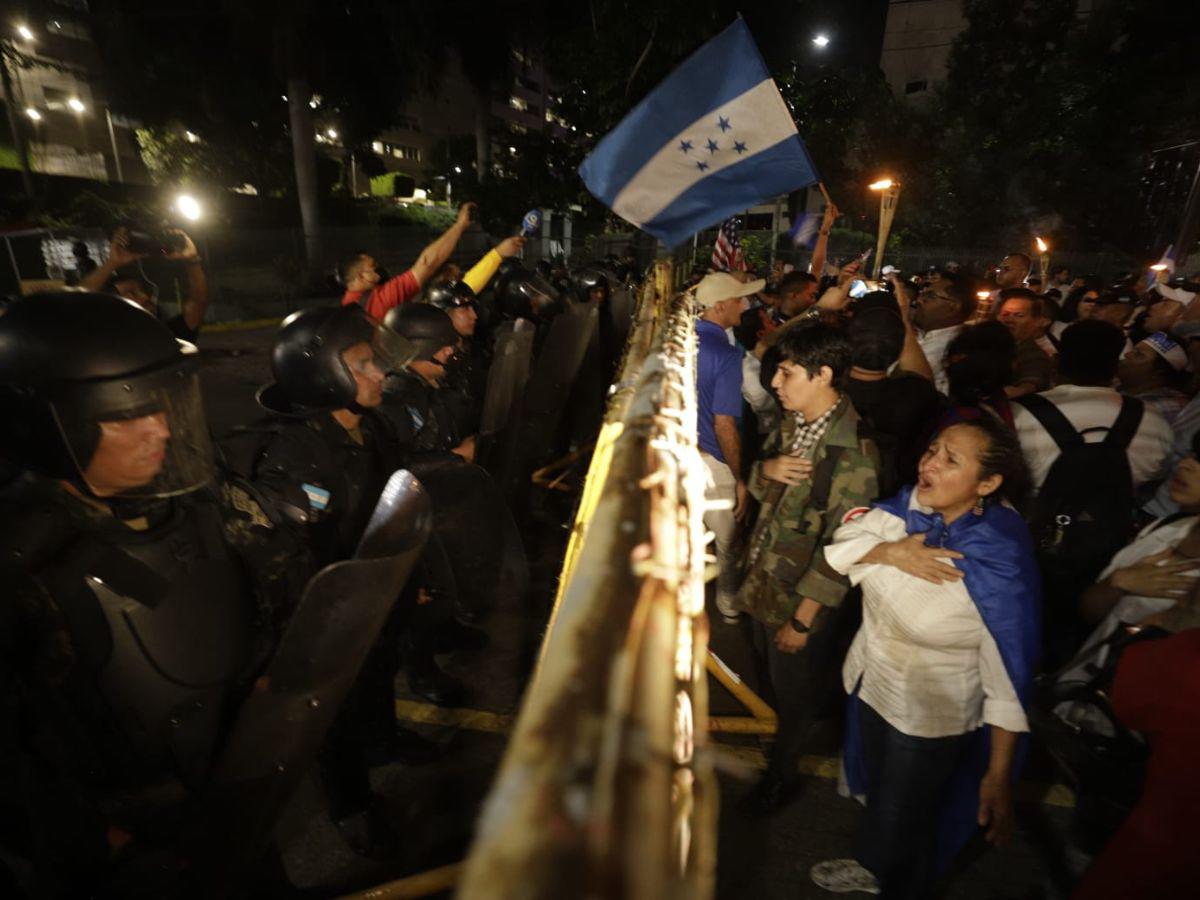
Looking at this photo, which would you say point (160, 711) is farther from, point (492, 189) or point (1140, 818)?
point (492, 189)

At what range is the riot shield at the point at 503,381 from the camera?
421cm

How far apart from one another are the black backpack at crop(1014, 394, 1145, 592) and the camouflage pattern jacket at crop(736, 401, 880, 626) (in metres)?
1.26

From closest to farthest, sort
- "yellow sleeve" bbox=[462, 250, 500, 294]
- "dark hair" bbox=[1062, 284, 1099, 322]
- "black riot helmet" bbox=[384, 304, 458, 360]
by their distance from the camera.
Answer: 1. "black riot helmet" bbox=[384, 304, 458, 360]
2. "yellow sleeve" bbox=[462, 250, 500, 294]
3. "dark hair" bbox=[1062, 284, 1099, 322]

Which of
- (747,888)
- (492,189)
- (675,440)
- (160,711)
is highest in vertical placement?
(492,189)

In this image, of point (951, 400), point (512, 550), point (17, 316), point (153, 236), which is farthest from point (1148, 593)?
point (153, 236)

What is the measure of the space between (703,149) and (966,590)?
2894 millimetres

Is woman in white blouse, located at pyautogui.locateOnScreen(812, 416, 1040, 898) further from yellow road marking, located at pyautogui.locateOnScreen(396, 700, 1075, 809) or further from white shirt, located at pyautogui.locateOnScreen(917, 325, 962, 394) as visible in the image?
white shirt, located at pyautogui.locateOnScreen(917, 325, 962, 394)

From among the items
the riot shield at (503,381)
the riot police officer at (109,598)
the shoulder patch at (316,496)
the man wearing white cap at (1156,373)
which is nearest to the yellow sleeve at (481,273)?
the riot shield at (503,381)

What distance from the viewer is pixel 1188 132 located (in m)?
22.8

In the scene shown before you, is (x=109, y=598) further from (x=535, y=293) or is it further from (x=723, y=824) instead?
(x=535, y=293)

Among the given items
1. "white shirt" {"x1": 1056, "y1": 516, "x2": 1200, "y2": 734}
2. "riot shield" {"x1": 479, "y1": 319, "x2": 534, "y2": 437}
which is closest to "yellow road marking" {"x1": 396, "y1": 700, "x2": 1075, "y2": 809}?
"white shirt" {"x1": 1056, "y1": 516, "x2": 1200, "y2": 734}

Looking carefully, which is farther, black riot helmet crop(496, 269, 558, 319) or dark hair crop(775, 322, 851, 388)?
black riot helmet crop(496, 269, 558, 319)

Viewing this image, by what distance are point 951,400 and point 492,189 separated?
13893mm

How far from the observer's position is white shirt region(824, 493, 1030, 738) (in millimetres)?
1909
